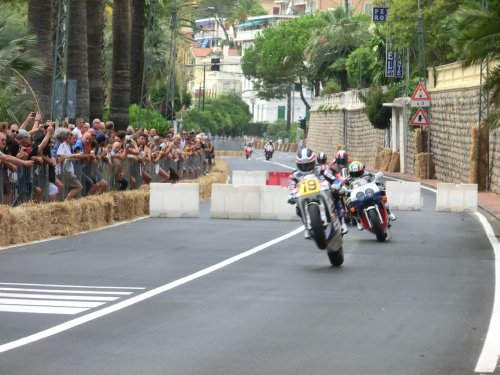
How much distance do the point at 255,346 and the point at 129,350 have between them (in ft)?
3.38

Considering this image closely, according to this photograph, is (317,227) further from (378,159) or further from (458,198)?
(378,159)

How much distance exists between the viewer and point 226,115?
587ft

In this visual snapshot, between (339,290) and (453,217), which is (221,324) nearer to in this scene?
(339,290)

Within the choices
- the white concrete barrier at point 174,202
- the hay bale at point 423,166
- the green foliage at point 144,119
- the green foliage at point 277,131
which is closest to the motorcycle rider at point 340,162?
the white concrete barrier at point 174,202

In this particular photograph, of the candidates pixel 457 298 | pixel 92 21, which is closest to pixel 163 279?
pixel 457 298

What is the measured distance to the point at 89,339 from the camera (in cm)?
1127

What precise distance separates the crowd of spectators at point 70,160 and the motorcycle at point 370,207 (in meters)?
5.46

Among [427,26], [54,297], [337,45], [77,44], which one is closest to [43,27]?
[77,44]

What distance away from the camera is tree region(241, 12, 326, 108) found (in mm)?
145250

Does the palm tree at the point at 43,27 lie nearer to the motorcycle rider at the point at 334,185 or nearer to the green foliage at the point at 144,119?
the motorcycle rider at the point at 334,185

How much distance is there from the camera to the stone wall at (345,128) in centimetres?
9188

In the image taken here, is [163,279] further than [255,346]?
Yes

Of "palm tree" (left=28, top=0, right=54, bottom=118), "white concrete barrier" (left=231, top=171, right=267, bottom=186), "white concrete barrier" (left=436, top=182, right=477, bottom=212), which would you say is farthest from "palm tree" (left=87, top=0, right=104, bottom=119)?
"white concrete barrier" (left=436, top=182, right=477, bottom=212)

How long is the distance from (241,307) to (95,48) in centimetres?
2848
